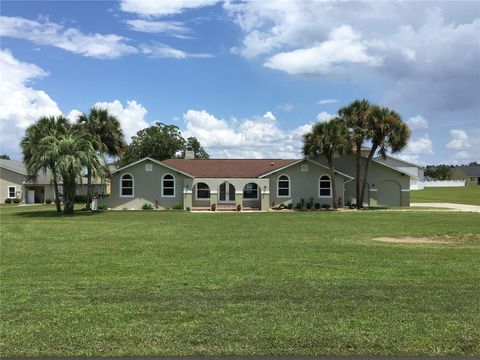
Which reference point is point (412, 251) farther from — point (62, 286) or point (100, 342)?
point (100, 342)

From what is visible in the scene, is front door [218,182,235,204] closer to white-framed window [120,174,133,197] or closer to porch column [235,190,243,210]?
porch column [235,190,243,210]

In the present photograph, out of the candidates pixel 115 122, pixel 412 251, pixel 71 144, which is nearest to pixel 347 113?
pixel 115 122

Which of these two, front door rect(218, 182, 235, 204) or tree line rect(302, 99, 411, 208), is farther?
front door rect(218, 182, 235, 204)

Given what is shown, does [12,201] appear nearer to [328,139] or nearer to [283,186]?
[283,186]

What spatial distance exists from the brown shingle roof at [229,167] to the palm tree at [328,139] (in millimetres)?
3771

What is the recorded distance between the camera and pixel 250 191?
1592 inches

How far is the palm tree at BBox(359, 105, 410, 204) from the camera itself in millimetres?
37656

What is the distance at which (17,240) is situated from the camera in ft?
56.3

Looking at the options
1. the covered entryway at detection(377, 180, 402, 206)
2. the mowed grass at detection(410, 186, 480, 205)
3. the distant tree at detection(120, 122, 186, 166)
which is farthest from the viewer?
the distant tree at detection(120, 122, 186, 166)

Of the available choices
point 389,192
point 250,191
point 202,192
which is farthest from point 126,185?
point 389,192

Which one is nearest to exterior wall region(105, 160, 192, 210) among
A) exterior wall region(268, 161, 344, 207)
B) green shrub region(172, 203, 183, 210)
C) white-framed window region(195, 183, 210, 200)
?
green shrub region(172, 203, 183, 210)

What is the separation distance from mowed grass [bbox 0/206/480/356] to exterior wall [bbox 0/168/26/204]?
44619 millimetres

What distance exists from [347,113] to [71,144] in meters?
20.7

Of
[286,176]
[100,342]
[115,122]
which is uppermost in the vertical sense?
[115,122]
